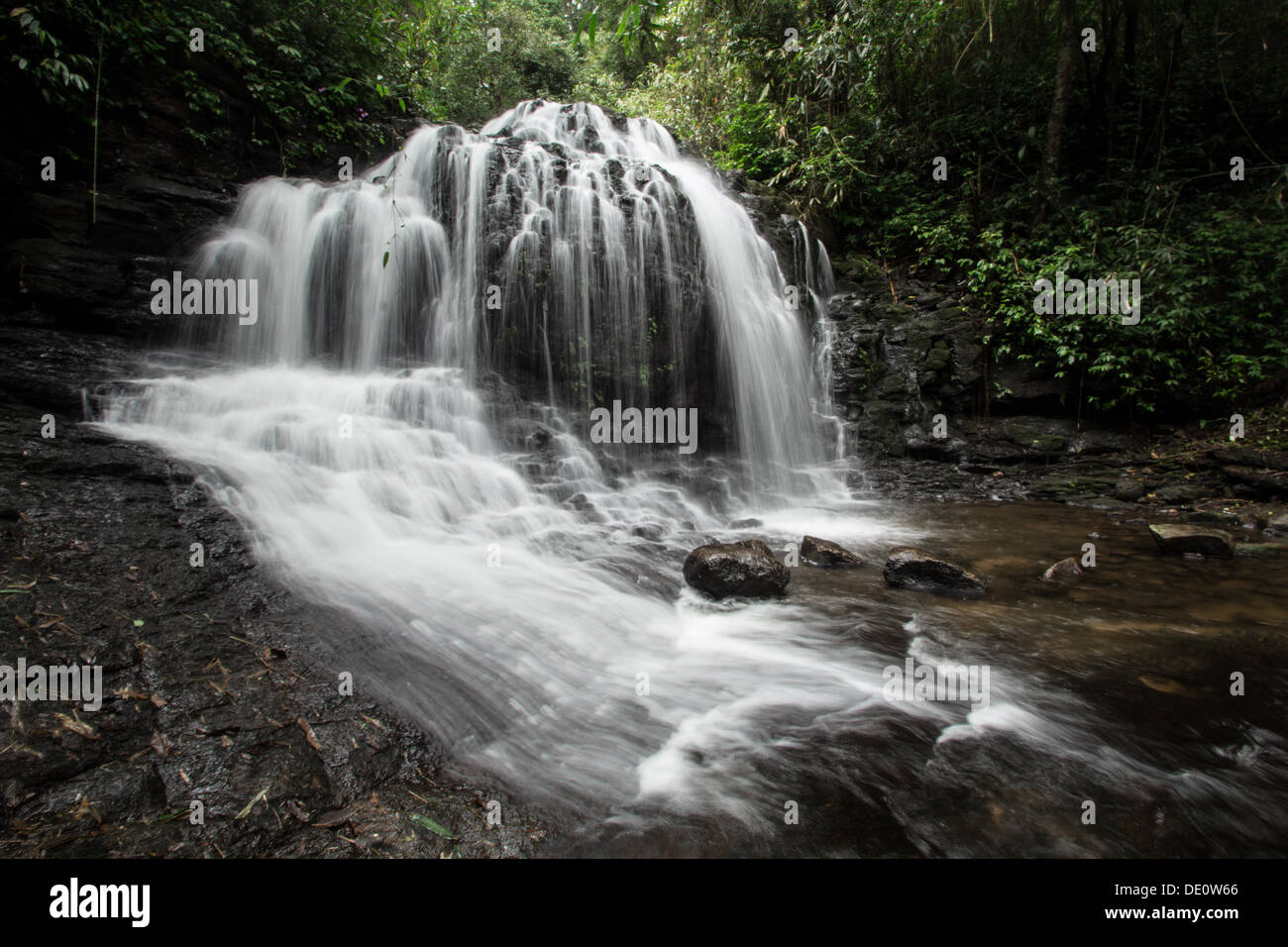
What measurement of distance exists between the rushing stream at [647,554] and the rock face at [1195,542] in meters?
0.23

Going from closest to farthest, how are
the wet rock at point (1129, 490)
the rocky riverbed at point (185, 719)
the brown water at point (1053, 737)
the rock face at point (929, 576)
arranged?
1. the rocky riverbed at point (185, 719)
2. the brown water at point (1053, 737)
3. the rock face at point (929, 576)
4. the wet rock at point (1129, 490)

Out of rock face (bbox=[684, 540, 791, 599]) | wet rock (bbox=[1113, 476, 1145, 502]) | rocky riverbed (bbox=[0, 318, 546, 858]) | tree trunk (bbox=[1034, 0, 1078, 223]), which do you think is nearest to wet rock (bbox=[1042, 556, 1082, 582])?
rock face (bbox=[684, 540, 791, 599])

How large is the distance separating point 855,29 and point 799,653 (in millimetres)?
12240

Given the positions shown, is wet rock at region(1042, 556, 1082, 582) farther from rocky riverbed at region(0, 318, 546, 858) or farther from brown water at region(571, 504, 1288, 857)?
rocky riverbed at region(0, 318, 546, 858)

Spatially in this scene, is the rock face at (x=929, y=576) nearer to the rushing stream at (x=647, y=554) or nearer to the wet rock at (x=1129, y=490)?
the rushing stream at (x=647, y=554)

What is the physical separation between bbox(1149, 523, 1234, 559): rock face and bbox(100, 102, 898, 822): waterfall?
2.82m

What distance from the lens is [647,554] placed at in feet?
18.4

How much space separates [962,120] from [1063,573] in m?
10.8

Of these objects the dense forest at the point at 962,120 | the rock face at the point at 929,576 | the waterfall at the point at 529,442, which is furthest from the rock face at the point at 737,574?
the dense forest at the point at 962,120

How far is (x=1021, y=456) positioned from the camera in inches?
347

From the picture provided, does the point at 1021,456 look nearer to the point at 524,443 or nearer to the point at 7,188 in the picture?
the point at 524,443

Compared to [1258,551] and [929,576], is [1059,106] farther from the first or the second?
[929,576]

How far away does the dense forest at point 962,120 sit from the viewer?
8180 millimetres

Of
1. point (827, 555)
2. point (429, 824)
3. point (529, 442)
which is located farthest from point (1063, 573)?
point (529, 442)
